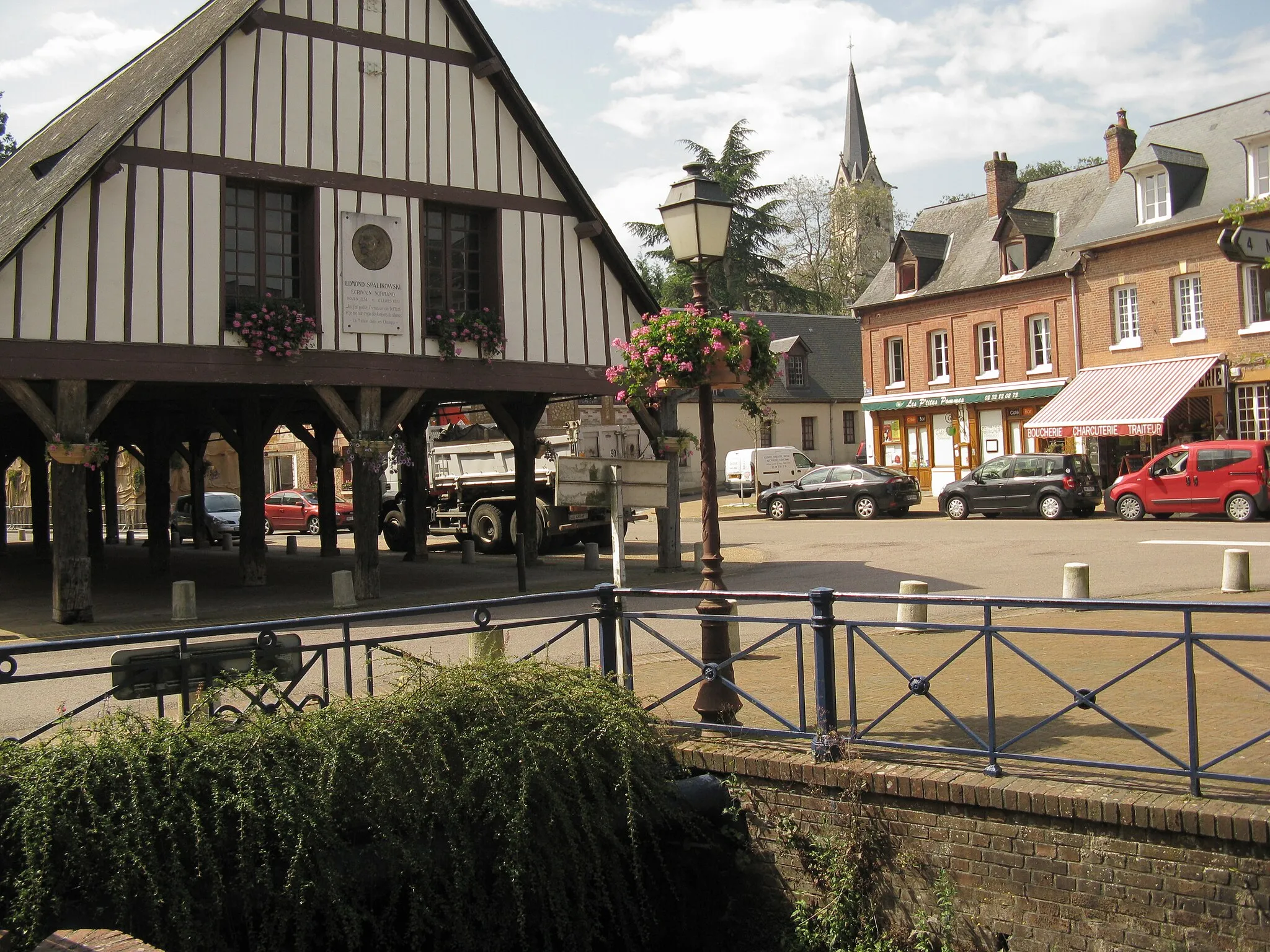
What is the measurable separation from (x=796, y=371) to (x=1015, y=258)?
14.5m

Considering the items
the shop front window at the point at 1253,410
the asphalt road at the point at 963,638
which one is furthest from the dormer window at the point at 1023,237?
the asphalt road at the point at 963,638

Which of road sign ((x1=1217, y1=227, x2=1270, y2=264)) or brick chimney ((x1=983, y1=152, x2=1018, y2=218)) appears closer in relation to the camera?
road sign ((x1=1217, y1=227, x2=1270, y2=264))

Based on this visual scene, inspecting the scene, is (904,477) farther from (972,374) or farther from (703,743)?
(703,743)

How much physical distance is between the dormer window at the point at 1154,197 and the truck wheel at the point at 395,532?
21.4m

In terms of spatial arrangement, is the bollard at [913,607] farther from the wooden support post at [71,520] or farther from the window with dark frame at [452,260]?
the wooden support post at [71,520]

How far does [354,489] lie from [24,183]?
7.29 meters

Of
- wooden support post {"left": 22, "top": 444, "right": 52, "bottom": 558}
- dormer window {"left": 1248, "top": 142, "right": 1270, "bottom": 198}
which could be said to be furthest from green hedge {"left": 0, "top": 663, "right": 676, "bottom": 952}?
dormer window {"left": 1248, "top": 142, "right": 1270, "bottom": 198}

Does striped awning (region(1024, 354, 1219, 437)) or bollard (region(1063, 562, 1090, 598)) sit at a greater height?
striped awning (region(1024, 354, 1219, 437))

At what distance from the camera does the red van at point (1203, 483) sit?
22531 mm

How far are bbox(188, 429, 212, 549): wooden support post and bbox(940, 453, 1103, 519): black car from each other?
18.7 m

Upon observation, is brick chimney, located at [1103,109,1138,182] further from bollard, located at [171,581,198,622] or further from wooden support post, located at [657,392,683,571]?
bollard, located at [171,581,198,622]

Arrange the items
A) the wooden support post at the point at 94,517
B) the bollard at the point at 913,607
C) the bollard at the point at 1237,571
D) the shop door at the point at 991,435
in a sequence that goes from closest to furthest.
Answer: the bollard at the point at 913,607, the bollard at the point at 1237,571, the wooden support post at the point at 94,517, the shop door at the point at 991,435

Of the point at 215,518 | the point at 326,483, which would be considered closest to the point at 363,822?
the point at 326,483

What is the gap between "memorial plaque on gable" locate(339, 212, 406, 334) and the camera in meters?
15.4
